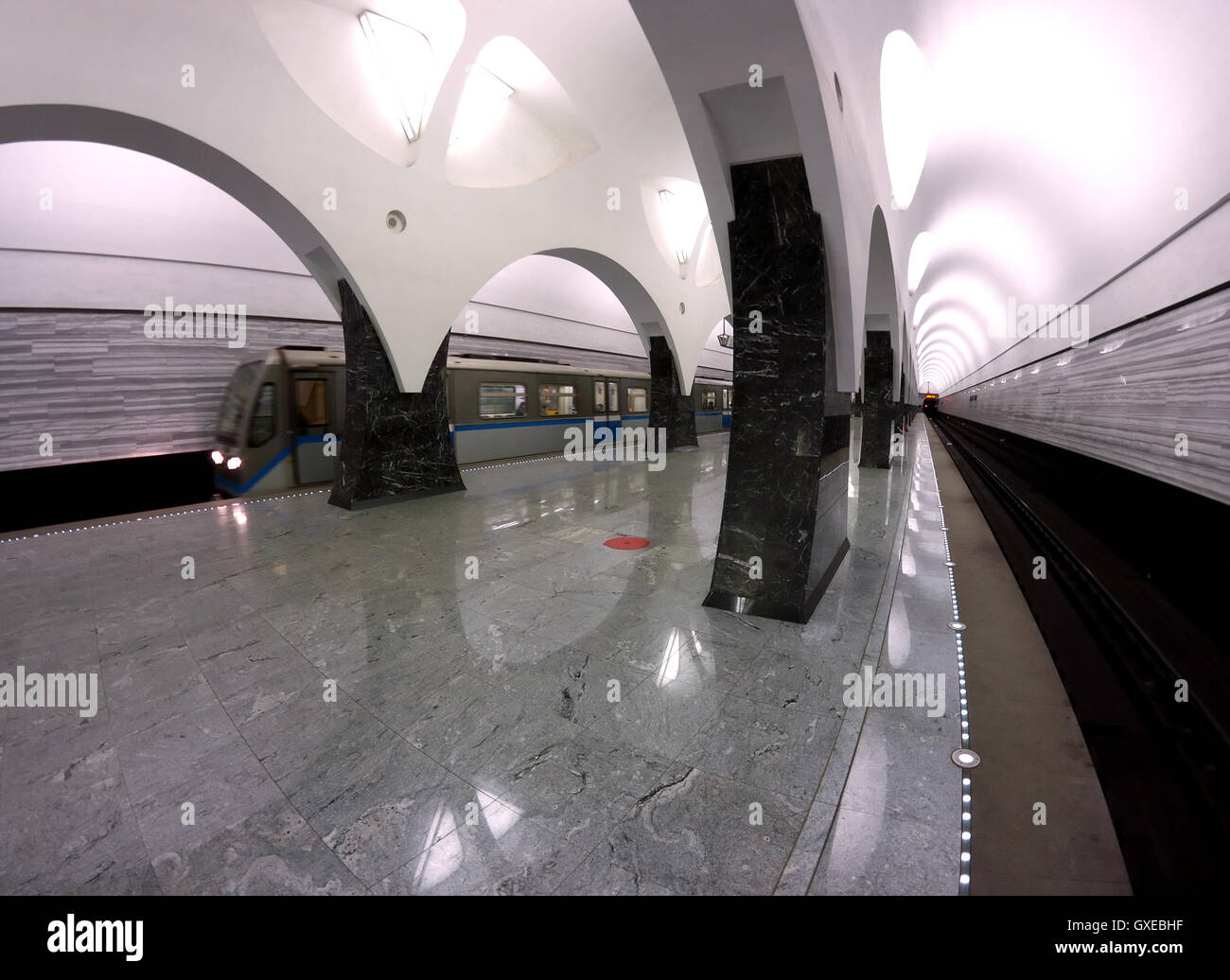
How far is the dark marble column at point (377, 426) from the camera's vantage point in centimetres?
739

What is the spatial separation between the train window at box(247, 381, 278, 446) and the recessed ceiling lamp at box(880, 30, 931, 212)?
364 inches

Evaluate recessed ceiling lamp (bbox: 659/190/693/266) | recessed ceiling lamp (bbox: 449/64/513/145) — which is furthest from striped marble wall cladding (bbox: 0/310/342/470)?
recessed ceiling lamp (bbox: 659/190/693/266)

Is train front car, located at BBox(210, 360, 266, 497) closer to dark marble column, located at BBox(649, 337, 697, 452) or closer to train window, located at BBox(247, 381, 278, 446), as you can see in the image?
train window, located at BBox(247, 381, 278, 446)

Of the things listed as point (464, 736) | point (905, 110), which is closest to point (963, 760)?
point (464, 736)

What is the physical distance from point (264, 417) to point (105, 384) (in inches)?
184

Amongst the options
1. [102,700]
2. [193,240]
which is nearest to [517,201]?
[193,240]

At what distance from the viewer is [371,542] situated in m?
5.62

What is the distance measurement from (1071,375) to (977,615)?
7159 millimetres

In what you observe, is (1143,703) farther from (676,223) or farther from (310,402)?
(676,223)

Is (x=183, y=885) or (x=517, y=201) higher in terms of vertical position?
(x=517, y=201)

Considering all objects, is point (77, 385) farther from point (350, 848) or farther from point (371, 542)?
point (350, 848)

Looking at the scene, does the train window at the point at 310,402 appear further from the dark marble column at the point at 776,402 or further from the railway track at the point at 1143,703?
the railway track at the point at 1143,703

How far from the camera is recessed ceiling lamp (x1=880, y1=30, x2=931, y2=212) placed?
6.31 metres

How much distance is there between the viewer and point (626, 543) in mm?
5625
